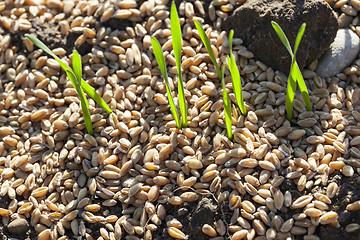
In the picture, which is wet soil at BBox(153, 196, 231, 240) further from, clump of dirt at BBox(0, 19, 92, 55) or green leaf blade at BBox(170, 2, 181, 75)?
clump of dirt at BBox(0, 19, 92, 55)

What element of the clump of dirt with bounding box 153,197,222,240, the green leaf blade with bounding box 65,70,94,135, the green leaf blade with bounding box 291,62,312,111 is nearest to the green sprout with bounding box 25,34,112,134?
the green leaf blade with bounding box 65,70,94,135

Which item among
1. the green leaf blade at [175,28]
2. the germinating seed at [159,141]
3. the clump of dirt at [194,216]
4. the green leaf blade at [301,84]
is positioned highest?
the green leaf blade at [175,28]

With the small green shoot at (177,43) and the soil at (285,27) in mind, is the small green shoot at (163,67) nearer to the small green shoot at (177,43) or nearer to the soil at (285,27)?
the small green shoot at (177,43)

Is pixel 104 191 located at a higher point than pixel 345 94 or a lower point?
lower

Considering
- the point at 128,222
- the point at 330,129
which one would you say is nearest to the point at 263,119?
the point at 330,129

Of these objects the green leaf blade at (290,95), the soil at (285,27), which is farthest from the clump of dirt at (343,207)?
the soil at (285,27)

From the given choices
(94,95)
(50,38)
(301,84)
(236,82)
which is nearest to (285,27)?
(301,84)

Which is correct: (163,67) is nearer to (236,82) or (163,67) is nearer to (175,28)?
(175,28)

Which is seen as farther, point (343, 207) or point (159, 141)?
point (159, 141)

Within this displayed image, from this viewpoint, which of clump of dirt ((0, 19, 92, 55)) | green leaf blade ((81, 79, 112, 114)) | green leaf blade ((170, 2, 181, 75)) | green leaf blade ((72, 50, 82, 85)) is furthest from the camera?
clump of dirt ((0, 19, 92, 55))

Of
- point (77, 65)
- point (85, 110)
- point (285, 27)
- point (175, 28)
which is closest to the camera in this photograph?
point (175, 28)

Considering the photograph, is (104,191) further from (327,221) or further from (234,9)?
(234,9)
